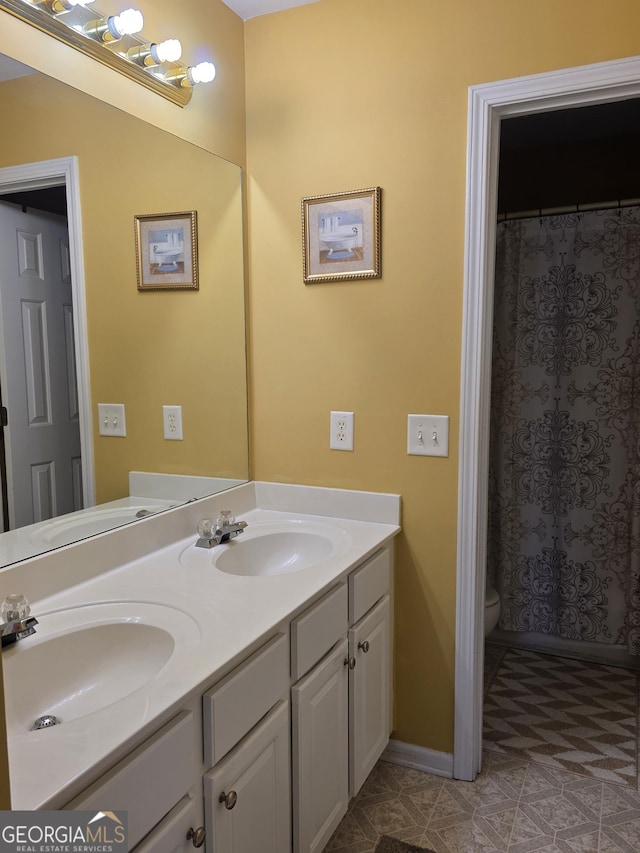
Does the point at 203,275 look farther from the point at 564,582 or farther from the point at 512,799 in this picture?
the point at 564,582

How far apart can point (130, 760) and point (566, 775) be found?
167cm

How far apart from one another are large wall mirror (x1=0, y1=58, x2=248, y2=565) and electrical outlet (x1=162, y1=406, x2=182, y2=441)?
0.05ft

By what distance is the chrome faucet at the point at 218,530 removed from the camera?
1.73 meters

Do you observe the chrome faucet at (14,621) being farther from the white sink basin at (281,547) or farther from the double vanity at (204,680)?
the white sink basin at (281,547)

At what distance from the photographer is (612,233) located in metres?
2.65

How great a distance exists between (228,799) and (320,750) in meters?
0.42

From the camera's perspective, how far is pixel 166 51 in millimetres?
1562

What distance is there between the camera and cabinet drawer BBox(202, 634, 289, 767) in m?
1.06

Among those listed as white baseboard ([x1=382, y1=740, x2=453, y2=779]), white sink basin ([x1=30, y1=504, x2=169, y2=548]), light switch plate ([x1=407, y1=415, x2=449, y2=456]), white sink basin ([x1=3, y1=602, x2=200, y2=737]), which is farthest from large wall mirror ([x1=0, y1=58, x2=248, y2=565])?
white baseboard ([x1=382, y1=740, x2=453, y2=779])

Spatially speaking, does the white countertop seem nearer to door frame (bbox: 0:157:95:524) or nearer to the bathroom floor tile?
door frame (bbox: 0:157:95:524)

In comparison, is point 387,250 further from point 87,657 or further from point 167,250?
point 87,657

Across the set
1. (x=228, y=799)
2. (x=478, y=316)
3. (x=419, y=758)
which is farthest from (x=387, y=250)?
(x=419, y=758)

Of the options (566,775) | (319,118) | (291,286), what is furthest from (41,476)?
(566,775)

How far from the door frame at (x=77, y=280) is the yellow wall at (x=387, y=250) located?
0.76 metres
